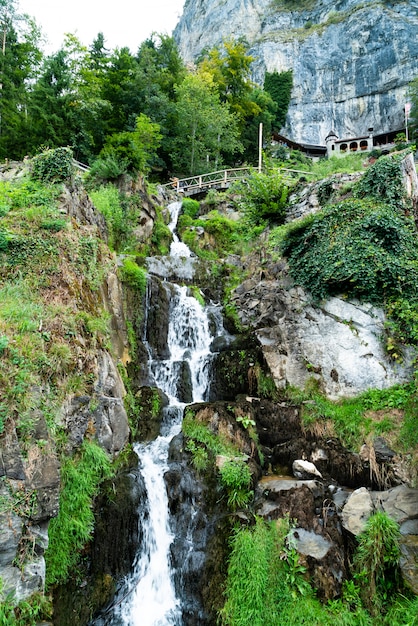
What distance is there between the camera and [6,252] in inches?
292

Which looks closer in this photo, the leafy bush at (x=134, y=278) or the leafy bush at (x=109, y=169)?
the leafy bush at (x=134, y=278)

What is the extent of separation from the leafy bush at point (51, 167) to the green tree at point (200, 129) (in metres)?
15.7

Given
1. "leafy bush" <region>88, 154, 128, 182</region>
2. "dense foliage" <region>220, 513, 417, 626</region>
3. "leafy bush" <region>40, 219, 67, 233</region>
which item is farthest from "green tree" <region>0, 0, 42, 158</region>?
"dense foliage" <region>220, 513, 417, 626</region>

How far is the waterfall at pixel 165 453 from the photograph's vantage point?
18.6 feet

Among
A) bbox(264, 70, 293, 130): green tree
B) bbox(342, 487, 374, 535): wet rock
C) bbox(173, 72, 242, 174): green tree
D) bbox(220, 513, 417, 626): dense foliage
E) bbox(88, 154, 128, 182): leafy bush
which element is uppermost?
bbox(264, 70, 293, 130): green tree

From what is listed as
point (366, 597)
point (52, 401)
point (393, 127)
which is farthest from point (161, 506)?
point (393, 127)

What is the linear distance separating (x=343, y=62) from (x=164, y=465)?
149ft

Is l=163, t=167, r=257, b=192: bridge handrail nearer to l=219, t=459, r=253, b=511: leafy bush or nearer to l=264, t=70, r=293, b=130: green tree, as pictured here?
l=264, t=70, r=293, b=130: green tree

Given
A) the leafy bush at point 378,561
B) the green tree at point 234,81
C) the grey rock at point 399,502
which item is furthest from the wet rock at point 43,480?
the green tree at point 234,81

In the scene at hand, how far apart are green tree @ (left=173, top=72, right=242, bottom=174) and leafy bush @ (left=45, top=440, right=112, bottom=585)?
2132cm

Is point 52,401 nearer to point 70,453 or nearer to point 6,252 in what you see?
point 70,453

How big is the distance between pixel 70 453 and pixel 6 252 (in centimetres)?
427

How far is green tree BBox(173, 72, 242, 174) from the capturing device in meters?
23.5

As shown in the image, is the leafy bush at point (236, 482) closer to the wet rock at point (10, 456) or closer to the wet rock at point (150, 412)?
the wet rock at point (150, 412)
